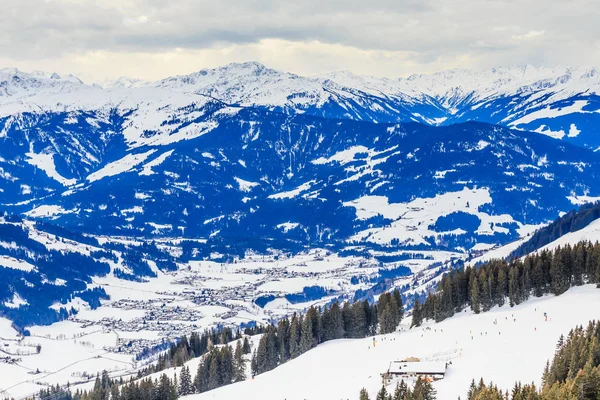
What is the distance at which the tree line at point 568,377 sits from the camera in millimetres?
83438

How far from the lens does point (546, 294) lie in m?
154

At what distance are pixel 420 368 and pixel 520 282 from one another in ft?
158

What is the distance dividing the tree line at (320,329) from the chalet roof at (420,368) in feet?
132

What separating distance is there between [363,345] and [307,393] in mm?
25148

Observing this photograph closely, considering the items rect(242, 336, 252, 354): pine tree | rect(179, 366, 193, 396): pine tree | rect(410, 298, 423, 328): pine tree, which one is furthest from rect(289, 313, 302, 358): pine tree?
rect(410, 298, 423, 328): pine tree

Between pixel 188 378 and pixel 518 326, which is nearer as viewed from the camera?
pixel 518 326

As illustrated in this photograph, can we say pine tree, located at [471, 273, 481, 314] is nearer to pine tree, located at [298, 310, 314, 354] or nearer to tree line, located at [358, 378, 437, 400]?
pine tree, located at [298, 310, 314, 354]

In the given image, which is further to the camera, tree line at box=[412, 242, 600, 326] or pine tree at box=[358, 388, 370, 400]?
tree line at box=[412, 242, 600, 326]

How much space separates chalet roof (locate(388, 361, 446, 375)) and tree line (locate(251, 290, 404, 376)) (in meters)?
40.2

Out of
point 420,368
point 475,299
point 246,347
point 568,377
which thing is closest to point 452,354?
point 420,368

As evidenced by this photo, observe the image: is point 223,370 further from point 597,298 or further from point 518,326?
point 597,298

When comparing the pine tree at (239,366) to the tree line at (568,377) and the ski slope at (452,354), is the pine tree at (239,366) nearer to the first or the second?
the ski slope at (452,354)

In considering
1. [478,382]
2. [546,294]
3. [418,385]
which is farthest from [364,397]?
[546,294]

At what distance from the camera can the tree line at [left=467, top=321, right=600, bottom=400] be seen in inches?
3285
